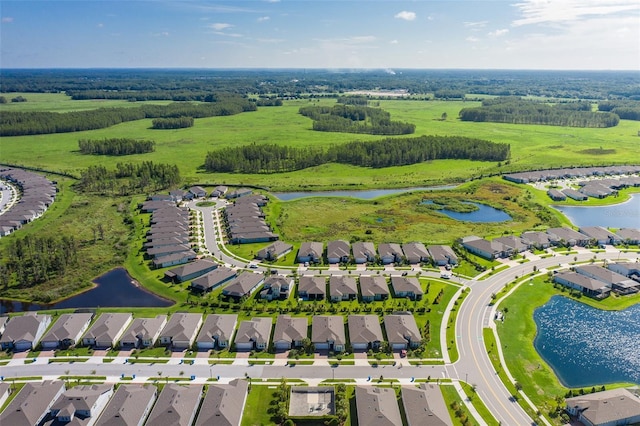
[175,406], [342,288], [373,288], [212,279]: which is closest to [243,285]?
[212,279]

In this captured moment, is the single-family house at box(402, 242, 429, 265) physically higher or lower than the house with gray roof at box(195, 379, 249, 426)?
higher

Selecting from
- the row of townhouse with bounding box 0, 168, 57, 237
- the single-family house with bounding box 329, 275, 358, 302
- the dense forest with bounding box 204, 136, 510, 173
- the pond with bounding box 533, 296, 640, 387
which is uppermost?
the dense forest with bounding box 204, 136, 510, 173

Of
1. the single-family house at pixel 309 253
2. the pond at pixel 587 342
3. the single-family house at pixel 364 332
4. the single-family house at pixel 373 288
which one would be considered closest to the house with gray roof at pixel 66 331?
the single-family house at pixel 309 253

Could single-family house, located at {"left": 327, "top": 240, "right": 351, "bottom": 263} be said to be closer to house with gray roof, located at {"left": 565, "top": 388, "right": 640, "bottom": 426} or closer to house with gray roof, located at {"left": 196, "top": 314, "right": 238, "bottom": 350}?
house with gray roof, located at {"left": 196, "top": 314, "right": 238, "bottom": 350}

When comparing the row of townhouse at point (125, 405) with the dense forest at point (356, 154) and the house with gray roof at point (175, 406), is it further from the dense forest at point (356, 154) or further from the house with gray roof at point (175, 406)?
the dense forest at point (356, 154)

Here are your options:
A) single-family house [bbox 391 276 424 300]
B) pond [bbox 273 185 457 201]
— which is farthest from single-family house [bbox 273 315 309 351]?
pond [bbox 273 185 457 201]

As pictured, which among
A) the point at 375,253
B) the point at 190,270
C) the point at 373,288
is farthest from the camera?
the point at 375,253

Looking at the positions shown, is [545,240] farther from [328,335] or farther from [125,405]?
[125,405]
